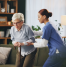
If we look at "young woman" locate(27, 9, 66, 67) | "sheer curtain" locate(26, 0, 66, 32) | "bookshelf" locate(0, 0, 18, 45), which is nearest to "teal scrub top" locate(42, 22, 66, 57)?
"young woman" locate(27, 9, 66, 67)

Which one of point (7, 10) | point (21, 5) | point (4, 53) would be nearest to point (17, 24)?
point (4, 53)

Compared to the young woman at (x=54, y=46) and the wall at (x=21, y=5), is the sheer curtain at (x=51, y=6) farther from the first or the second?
the young woman at (x=54, y=46)

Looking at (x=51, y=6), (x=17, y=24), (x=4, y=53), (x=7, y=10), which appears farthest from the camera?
(x=51, y=6)

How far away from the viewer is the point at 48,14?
1.58 meters

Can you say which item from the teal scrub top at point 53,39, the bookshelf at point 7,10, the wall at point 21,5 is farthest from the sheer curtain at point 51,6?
the teal scrub top at point 53,39

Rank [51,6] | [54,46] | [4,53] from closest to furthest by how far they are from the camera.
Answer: [54,46]
[4,53]
[51,6]

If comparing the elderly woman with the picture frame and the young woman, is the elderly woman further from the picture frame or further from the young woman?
the picture frame

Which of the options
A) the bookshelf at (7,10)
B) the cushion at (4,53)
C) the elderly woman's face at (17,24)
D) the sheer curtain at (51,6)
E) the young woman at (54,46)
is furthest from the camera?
the sheer curtain at (51,6)

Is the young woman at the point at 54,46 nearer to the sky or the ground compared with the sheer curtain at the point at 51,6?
nearer to the ground

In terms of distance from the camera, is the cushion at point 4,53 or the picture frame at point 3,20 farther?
the picture frame at point 3,20

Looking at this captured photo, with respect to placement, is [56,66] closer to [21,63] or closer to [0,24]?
[21,63]

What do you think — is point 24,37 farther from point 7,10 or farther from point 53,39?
point 7,10

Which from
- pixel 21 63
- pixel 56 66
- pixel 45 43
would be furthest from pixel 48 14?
pixel 21 63

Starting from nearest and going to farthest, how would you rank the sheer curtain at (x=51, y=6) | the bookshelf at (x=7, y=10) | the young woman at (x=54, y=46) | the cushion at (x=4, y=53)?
the young woman at (x=54, y=46) → the cushion at (x=4, y=53) → the bookshelf at (x=7, y=10) → the sheer curtain at (x=51, y=6)
